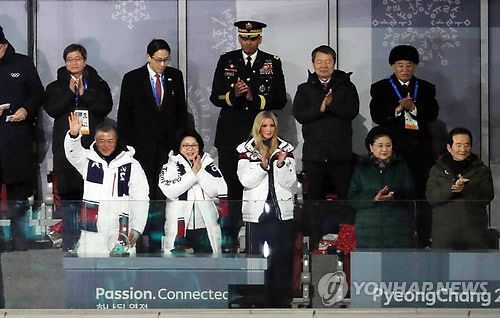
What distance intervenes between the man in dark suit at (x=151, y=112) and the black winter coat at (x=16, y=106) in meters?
1.00

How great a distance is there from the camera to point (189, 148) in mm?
14328

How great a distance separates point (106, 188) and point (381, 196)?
271 centimetres

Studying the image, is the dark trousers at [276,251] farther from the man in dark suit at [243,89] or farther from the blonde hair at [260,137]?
the man in dark suit at [243,89]

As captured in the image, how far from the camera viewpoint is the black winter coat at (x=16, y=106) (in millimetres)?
15734

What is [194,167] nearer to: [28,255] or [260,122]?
[260,122]

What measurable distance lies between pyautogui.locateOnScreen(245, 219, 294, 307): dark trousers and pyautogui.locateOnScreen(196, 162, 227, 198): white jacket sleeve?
1.05 meters

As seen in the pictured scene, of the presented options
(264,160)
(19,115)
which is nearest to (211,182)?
(264,160)

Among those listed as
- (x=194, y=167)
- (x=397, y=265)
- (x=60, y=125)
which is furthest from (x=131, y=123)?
(x=397, y=265)

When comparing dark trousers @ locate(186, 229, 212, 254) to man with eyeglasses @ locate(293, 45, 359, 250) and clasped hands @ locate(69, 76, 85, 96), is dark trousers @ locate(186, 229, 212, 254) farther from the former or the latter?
clasped hands @ locate(69, 76, 85, 96)

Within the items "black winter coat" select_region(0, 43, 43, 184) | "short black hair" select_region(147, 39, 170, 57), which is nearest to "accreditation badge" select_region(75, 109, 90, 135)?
"black winter coat" select_region(0, 43, 43, 184)

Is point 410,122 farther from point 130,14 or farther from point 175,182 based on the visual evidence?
point 130,14

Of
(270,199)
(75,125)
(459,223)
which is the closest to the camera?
(459,223)

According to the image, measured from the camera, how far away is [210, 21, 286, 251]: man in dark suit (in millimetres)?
15453

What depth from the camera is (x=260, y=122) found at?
1432cm
